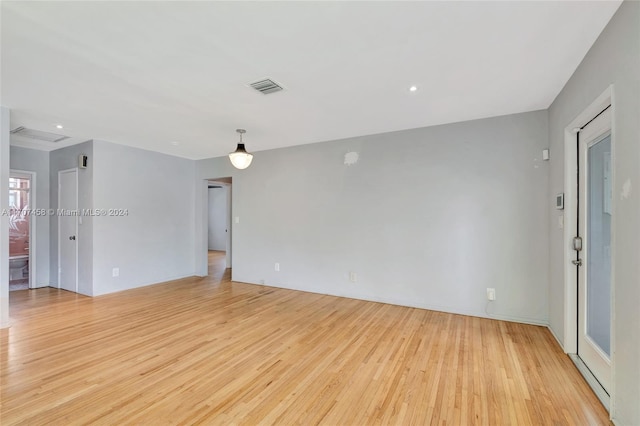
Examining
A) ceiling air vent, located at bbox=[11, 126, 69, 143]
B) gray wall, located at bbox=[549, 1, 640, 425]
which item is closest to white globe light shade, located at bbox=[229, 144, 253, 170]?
ceiling air vent, located at bbox=[11, 126, 69, 143]

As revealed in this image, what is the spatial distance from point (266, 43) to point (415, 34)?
1020 millimetres

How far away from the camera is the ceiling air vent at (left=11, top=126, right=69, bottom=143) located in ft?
12.9

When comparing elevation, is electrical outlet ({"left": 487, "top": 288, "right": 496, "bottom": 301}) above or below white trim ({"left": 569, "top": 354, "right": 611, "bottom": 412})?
above

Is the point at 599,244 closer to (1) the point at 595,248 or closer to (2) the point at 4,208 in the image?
(1) the point at 595,248

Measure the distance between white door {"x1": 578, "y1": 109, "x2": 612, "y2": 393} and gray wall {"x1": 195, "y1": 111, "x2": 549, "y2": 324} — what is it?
0.79 meters

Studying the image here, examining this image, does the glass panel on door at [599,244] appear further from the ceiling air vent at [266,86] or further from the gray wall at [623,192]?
the ceiling air vent at [266,86]

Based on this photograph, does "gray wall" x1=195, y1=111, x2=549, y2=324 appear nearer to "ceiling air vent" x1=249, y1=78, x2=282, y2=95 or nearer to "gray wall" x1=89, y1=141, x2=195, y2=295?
"gray wall" x1=89, y1=141, x2=195, y2=295

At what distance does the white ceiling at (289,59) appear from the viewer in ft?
5.45

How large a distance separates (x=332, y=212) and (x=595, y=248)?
3033mm

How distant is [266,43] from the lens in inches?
76.1

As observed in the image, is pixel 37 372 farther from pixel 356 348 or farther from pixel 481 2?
pixel 481 2

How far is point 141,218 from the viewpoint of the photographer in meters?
5.08

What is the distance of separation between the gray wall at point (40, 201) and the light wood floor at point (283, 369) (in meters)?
1.77

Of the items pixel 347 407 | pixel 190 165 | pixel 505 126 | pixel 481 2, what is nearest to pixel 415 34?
pixel 481 2
